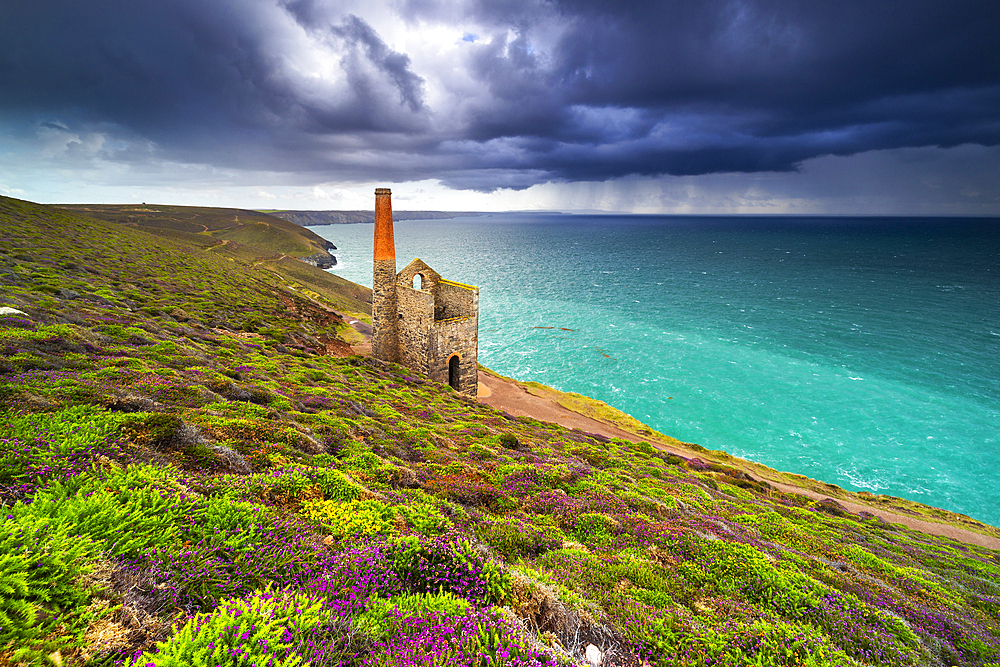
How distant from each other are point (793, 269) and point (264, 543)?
12713 centimetres

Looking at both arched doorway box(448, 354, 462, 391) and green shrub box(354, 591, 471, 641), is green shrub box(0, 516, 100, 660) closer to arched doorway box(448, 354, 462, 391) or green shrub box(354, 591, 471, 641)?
green shrub box(354, 591, 471, 641)

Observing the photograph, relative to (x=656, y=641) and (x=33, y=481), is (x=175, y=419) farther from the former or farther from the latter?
(x=656, y=641)

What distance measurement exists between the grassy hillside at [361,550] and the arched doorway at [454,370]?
1254cm

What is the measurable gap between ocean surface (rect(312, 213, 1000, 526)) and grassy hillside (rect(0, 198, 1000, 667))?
17517 millimetres

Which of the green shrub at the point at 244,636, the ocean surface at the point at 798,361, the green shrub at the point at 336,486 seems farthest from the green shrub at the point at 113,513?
the ocean surface at the point at 798,361

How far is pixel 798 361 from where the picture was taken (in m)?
44.3

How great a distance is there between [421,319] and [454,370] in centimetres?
433

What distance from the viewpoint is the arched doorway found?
2698 cm

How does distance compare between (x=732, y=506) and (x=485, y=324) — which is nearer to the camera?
(x=732, y=506)

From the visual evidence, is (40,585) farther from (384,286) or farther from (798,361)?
(798,361)

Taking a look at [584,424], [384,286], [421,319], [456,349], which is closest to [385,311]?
[384,286]

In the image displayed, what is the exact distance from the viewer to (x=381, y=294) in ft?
88.8

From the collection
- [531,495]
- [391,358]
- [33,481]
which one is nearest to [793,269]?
[391,358]

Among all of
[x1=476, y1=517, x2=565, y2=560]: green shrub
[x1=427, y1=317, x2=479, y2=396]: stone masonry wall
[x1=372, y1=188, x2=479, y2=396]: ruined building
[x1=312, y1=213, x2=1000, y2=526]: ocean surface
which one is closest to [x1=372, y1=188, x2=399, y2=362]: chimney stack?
[x1=372, y1=188, x2=479, y2=396]: ruined building
